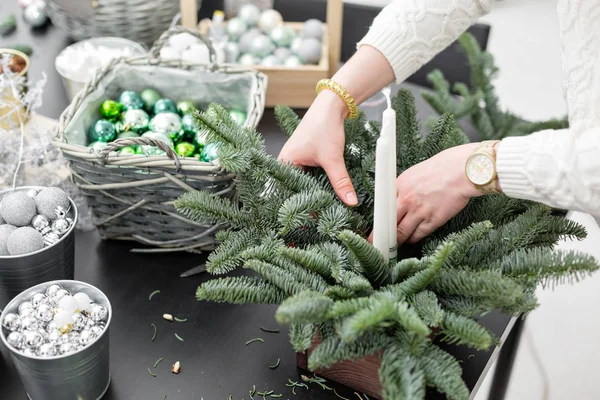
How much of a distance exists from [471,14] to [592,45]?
0.64ft

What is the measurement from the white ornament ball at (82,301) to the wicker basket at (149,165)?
8.3 inches

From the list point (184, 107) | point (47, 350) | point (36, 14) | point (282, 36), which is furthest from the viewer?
point (36, 14)

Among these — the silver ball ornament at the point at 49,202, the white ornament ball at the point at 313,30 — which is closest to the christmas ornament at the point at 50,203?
the silver ball ornament at the point at 49,202

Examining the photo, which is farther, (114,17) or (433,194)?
(114,17)

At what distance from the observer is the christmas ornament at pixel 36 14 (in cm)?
151

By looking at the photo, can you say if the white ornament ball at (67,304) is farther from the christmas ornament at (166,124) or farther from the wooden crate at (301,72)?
the wooden crate at (301,72)

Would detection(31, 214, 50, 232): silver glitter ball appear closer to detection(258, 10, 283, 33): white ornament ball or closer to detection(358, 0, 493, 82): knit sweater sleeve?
detection(358, 0, 493, 82): knit sweater sleeve

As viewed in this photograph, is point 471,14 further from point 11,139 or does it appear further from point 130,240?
point 11,139

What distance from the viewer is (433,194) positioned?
2.48ft

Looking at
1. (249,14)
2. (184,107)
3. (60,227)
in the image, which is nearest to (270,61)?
(249,14)

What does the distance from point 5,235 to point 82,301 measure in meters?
0.16

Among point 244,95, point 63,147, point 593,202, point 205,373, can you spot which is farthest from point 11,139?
point 593,202

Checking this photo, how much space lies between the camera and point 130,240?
99 centimetres

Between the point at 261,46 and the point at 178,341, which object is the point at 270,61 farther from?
the point at 178,341
